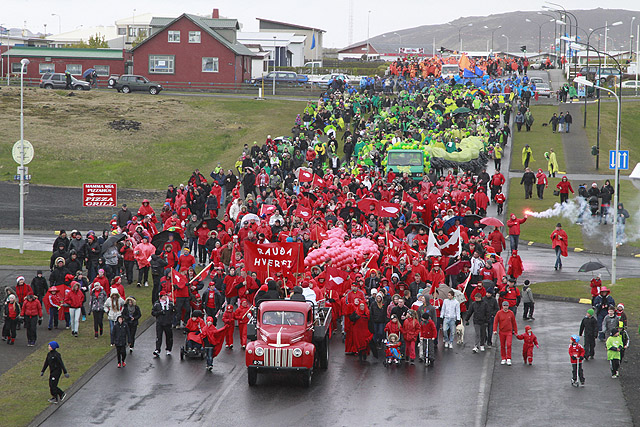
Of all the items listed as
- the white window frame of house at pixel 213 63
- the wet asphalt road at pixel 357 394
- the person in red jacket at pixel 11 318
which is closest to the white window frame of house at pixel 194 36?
the white window frame of house at pixel 213 63

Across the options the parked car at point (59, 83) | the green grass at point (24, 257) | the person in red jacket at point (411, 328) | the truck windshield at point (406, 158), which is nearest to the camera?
the person in red jacket at point (411, 328)

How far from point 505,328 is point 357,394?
4.10 meters

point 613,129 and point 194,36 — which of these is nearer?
point 613,129

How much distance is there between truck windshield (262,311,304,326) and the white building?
291 feet

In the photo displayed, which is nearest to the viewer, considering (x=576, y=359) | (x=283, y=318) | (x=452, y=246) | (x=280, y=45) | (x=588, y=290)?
(x=576, y=359)

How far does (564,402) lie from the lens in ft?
58.6

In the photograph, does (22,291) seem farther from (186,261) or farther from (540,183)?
(540,183)

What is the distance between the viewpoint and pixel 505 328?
20453 mm

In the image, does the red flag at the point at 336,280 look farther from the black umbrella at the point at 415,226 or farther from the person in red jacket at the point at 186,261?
the black umbrella at the point at 415,226

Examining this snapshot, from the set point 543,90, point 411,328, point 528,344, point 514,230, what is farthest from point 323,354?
point 543,90

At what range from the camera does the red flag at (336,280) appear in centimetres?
2280

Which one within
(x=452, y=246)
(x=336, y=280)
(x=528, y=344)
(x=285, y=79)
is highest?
(x=285, y=79)

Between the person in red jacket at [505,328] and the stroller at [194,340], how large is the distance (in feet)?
21.4

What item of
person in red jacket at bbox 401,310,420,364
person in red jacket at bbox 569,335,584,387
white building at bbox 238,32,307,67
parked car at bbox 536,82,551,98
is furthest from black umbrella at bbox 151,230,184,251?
white building at bbox 238,32,307,67
